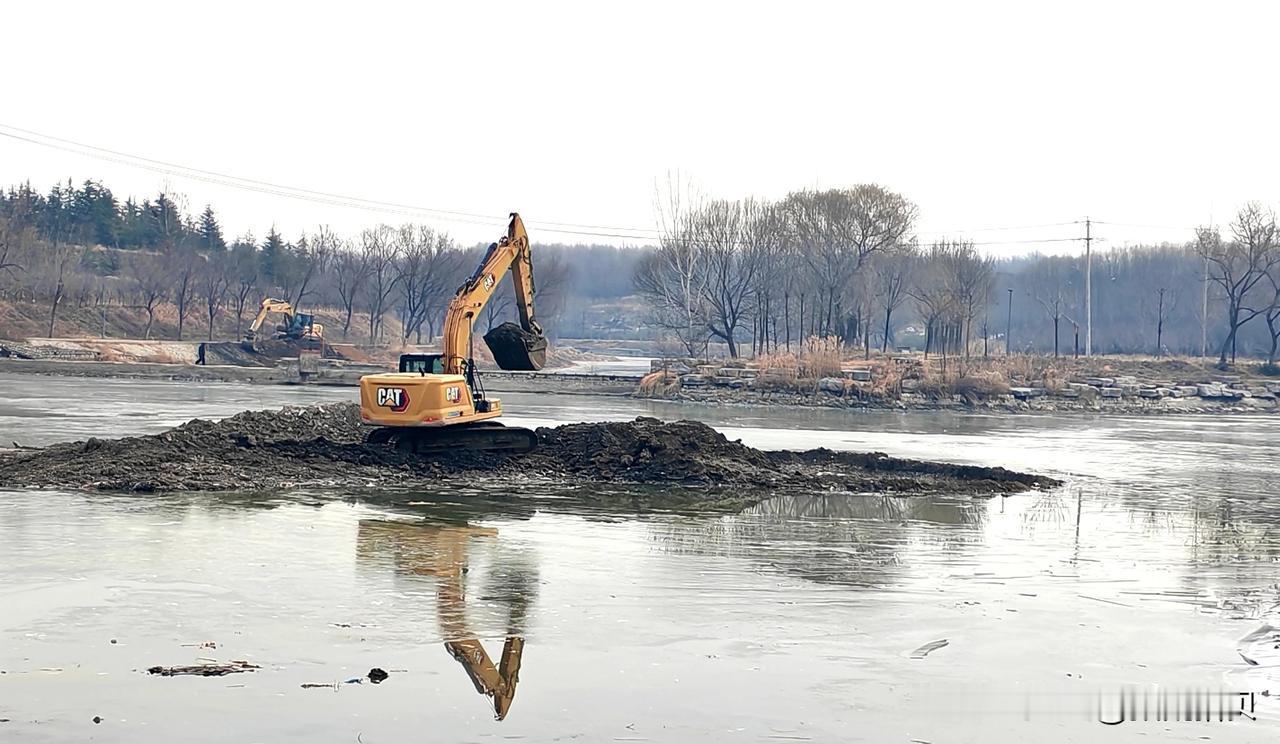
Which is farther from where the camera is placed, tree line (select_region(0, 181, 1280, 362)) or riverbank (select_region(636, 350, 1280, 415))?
tree line (select_region(0, 181, 1280, 362))

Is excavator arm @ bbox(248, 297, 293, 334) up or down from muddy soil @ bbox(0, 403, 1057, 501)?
up

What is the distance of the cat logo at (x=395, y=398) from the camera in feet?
70.5

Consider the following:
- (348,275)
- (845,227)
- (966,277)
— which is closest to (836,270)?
(845,227)

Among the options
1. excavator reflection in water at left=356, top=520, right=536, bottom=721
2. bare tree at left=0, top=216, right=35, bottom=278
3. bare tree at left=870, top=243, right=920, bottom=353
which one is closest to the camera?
excavator reflection in water at left=356, top=520, right=536, bottom=721

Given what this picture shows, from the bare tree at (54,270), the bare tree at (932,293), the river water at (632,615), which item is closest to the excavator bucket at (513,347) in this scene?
the river water at (632,615)

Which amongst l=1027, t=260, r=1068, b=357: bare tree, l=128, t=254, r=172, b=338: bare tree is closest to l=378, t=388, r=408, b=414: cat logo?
l=128, t=254, r=172, b=338: bare tree

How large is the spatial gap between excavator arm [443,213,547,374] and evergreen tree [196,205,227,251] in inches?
3513

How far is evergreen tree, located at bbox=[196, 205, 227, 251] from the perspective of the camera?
110 m

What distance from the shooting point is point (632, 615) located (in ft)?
38.7

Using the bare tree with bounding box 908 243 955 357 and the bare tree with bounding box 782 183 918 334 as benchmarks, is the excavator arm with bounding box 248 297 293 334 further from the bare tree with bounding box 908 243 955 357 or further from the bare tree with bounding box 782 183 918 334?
the bare tree with bounding box 908 243 955 357

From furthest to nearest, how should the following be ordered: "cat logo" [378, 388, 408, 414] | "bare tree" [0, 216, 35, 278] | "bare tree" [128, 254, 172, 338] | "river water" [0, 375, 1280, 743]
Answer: "bare tree" [128, 254, 172, 338] → "bare tree" [0, 216, 35, 278] → "cat logo" [378, 388, 408, 414] → "river water" [0, 375, 1280, 743]

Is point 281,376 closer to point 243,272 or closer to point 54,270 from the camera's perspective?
point 54,270

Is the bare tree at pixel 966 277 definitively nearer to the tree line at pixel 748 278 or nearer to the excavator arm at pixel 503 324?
the tree line at pixel 748 278

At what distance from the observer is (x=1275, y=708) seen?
9.10m
